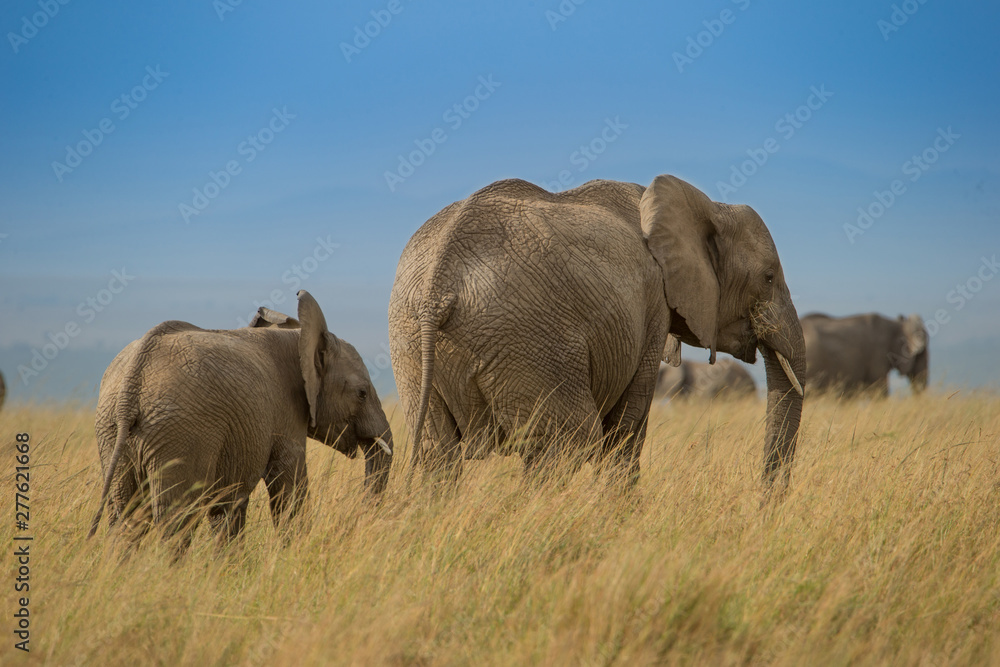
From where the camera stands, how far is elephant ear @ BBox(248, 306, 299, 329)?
6852 mm

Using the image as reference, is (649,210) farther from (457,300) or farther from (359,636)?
(359,636)

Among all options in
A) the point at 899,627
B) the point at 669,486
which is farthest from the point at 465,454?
the point at 899,627

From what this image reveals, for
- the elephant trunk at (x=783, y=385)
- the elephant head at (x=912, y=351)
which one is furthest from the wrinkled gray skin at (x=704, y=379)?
the elephant trunk at (x=783, y=385)

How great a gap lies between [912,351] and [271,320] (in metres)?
19.3

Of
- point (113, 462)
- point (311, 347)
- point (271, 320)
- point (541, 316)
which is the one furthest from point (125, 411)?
point (541, 316)

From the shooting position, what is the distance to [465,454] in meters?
5.66

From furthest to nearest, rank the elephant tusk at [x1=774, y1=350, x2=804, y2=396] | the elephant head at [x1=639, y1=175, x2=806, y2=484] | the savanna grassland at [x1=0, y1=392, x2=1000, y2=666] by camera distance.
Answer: the elephant tusk at [x1=774, y1=350, x2=804, y2=396] < the elephant head at [x1=639, y1=175, x2=806, y2=484] < the savanna grassland at [x1=0, y1=392, x2=1000, y2=666]

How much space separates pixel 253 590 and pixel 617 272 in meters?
2.90

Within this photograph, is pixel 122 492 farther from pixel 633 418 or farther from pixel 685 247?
pixel 685 247

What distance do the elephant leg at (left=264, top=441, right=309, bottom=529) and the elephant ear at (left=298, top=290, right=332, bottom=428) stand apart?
1.21 feet

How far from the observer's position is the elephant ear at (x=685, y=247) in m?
6.19

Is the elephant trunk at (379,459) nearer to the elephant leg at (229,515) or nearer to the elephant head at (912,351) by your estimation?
the elephant leg at (229,515)

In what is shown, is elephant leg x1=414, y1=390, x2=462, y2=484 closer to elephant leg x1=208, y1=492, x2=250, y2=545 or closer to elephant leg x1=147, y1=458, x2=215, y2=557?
elephant leg x1=208, y1=492, x2=250, y2=545

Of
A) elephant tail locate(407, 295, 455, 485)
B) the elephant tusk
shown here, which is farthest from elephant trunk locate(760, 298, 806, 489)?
elephant tail locate(407, 295, 455, 485)
